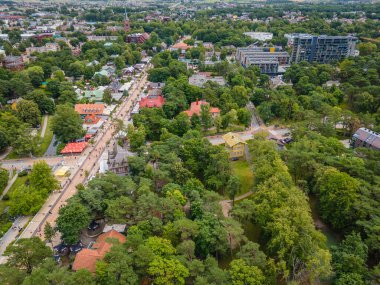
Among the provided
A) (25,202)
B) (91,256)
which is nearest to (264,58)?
(25,202)

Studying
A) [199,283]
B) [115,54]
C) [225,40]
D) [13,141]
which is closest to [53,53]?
[115,54]

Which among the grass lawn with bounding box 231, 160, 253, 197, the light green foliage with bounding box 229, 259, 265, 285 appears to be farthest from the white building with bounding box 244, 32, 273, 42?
the light green foliage with bounding box 229, 259, 265, 285

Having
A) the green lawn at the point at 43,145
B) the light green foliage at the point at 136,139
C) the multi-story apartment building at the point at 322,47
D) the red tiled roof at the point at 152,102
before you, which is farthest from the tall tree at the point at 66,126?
the multi-story apartment building at the point at 322,47

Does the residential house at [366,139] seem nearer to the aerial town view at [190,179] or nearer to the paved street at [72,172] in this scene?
the aerial town view at [190,179]

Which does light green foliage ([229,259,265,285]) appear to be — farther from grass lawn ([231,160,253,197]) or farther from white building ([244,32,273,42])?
white building ([244,32,273,42])

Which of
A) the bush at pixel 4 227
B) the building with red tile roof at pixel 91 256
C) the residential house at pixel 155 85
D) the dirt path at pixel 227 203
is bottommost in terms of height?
the dirt path at pixel 227 203

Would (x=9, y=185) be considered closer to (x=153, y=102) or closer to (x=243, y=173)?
(x=153, y=102)

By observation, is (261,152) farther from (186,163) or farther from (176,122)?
(176,122)
